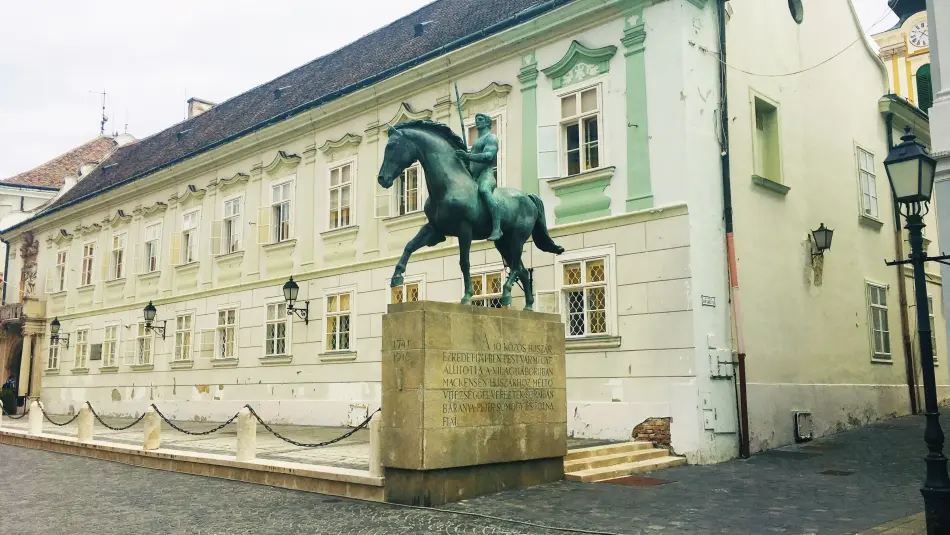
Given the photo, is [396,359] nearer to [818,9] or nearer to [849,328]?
[849,328]

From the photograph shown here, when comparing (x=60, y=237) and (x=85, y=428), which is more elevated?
(x=60, y=237)

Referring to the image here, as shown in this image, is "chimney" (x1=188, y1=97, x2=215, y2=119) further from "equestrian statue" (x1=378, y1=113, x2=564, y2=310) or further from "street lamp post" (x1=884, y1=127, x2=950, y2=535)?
"street lamp post" (x1=884, y1=127, x2=950, y2=535)

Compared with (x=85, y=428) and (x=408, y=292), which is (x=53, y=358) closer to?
(x=85, y=428)

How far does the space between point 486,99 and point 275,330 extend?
8688 mm

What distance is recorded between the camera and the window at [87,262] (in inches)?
1190

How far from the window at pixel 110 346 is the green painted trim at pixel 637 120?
20.5m

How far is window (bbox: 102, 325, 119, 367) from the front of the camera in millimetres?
28047

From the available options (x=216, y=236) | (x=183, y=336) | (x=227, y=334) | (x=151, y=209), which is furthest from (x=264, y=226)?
(x=151, y=209)

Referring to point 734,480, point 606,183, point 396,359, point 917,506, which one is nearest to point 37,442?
point 396,359

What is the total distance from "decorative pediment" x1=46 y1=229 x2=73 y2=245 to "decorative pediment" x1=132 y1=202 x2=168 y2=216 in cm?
541

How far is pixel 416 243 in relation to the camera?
1066 centimetres

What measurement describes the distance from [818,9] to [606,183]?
7401 mm

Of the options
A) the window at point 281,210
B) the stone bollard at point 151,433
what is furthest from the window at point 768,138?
the stone bollard at point 151,433

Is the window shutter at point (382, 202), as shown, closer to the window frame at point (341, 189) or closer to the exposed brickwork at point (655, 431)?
the window frame at point (341, 189)
